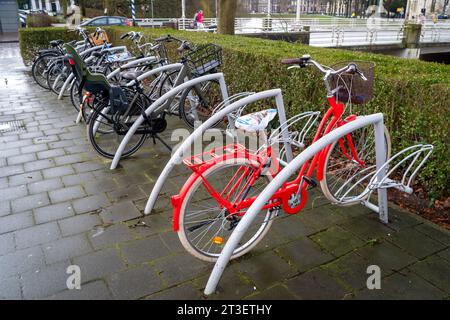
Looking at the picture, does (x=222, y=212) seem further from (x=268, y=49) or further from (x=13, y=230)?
(x=268, y=49)

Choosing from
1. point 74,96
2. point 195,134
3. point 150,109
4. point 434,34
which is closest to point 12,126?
point 74,96

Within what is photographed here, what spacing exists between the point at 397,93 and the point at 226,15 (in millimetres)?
8124

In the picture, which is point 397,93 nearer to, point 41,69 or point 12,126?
point 12,126

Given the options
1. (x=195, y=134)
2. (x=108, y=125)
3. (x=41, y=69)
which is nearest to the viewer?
(x=195, y=134)

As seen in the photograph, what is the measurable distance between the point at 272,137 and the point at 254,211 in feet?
2.43

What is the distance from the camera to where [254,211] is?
2.10m

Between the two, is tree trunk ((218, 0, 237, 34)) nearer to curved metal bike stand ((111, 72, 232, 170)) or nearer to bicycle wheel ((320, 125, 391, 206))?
curved metal bike stand ((111, 72, 232, 170))

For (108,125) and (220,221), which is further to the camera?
(108,125)

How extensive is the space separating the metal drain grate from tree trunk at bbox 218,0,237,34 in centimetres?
650

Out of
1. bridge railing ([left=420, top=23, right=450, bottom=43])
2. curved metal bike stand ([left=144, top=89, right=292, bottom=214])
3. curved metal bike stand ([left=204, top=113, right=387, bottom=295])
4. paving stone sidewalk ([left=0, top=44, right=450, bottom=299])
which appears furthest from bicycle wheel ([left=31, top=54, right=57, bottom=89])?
bridge railing ([left=420, top=23, right=450, bottom=43])

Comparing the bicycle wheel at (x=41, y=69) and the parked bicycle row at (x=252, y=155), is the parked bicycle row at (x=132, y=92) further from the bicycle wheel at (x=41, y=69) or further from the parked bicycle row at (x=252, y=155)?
the bicycle wheel at (x=41, y=69)

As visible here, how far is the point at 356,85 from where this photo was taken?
9.48 ft

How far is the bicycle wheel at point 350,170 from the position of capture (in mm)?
3059
